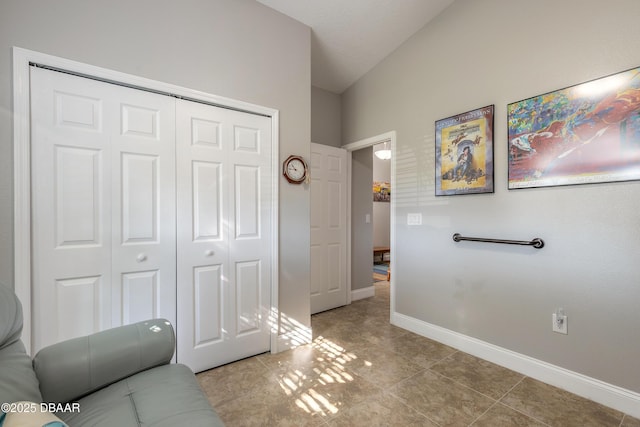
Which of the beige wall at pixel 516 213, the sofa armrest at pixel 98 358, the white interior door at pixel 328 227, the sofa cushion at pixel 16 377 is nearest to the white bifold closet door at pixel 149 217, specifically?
the sofa armrest at pixel 98 358

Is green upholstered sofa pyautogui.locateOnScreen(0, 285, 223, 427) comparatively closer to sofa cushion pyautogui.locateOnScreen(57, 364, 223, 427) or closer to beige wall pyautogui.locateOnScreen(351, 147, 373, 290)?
sofa cushion pyautogui.locateOnScreen(57, 364, 223, 427)

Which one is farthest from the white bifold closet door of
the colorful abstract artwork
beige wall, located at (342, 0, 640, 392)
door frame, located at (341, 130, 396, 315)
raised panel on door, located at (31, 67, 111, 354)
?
the colorful abstract artwork

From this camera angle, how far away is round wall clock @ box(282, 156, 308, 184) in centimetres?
241

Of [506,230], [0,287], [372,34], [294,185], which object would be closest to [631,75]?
[506,230]

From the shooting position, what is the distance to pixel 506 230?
7.04ft

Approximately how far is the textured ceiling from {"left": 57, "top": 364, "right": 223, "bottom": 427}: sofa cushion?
2759 millimetres

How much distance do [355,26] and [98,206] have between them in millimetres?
2647

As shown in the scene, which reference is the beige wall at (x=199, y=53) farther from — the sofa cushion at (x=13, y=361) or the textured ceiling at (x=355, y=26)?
the sofa cushion at (x=13, y=361)

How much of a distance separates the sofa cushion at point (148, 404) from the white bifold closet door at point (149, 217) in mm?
789

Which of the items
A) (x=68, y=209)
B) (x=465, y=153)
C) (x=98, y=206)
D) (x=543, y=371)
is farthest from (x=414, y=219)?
(x=68, y=209)

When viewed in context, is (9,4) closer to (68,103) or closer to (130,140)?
(68,103)

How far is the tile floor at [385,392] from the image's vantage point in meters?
1.57

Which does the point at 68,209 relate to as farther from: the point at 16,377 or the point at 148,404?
the point at 148,404

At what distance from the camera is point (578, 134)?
179cm
